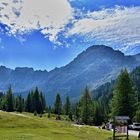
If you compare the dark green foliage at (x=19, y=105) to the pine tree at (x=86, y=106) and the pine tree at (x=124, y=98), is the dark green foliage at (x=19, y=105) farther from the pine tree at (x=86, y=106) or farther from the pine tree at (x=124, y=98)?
the pine tree at (x=124, y=98)

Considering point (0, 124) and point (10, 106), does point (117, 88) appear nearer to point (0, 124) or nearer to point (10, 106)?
point (0, 124)

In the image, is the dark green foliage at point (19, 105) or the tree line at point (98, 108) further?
the dark green foliage at point (19, 105)

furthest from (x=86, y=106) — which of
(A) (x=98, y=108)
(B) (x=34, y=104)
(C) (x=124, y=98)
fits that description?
(B) (x=34, y=104)

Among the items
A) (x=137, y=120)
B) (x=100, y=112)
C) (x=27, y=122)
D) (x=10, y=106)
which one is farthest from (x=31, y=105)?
(x=27, y=122)

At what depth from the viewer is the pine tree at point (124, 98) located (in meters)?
111

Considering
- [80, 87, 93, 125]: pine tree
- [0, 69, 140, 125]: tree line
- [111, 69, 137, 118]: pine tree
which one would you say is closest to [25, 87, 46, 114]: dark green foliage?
[0, 69, 140, 125]: tree line

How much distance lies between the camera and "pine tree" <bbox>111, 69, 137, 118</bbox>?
110562 millimetres

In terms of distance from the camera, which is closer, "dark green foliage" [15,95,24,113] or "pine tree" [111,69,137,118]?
"pine tree" [111,69,137,118]

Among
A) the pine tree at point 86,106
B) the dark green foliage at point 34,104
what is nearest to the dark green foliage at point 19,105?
the dark green foliage at point 34,104

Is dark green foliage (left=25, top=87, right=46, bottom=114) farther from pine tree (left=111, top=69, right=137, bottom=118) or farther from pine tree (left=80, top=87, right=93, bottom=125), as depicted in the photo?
pine tree (left=111, top=69, right=137, bottom=118)

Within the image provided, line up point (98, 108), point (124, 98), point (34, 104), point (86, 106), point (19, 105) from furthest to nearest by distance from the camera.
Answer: point (19, 105) < point (34, 104) < point (98, 108) < point (86, 106) < point (124, 98)

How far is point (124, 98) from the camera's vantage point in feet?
364

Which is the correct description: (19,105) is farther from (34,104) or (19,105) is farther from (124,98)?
(124,98)

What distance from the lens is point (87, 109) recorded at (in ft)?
476
